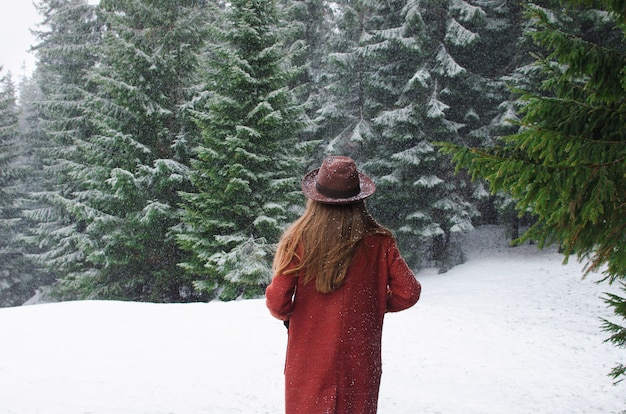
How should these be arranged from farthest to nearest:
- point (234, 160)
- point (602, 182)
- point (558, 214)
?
point (234, 160) < point (558, 214) < point (602, 182)

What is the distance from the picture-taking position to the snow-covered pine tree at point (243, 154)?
44.0ft

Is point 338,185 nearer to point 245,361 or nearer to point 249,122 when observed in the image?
point 245,361

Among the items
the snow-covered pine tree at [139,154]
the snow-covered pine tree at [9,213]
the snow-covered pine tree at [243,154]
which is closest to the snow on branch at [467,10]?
the snow-covered pine tree at [243,154]

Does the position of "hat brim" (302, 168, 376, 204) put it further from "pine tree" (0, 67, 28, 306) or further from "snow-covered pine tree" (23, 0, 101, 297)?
"pine tree" (0, 67, 28, 306)

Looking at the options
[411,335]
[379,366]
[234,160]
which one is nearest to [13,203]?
[234,160]

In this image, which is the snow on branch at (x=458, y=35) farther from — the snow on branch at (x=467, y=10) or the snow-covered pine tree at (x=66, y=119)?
the snow-covered pine tree at (x=66, y=119)

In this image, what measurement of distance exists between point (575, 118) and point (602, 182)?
2.96 ft

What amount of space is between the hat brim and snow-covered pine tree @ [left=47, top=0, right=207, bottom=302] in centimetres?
1308

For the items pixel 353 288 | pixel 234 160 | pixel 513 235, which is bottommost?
pixel 513 235

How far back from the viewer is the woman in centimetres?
256

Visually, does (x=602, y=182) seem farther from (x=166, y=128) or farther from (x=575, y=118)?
(x=166, y=128)

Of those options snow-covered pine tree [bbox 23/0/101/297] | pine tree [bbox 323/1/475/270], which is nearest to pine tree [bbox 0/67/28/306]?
snow-covered pine tree [bbox 23/0/101/297]

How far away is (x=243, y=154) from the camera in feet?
43.7

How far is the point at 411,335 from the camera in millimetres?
8969
